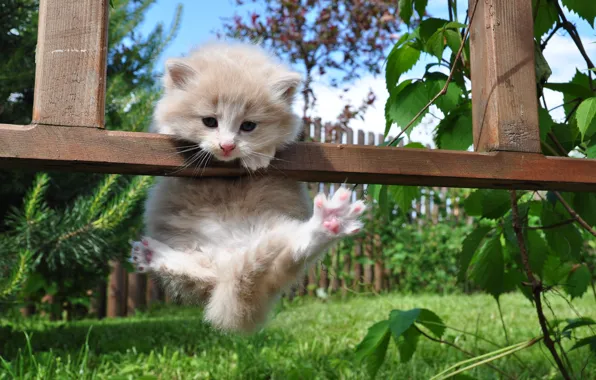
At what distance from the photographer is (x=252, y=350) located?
3.38 meters

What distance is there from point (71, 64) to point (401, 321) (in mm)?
1246

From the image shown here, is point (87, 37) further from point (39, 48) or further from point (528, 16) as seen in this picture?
point (528, 16)

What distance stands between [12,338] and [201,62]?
3232 millimetres

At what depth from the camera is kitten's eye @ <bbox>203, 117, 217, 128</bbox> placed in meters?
1.34

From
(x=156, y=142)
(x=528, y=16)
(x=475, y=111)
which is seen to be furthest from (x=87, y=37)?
(x=528, y=16)

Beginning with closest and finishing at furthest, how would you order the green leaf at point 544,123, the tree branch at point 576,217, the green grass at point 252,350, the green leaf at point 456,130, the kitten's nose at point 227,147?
1. the kitten's nose at point 227,147
2. the green leaf at point 544,123
3. the green leaf at point 456,130
4. the tree branch at point 576,217
5. the green grass at point 252,350

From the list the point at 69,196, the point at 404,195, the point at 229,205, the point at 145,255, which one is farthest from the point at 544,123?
the point at 69,196

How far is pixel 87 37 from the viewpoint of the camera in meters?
1.27

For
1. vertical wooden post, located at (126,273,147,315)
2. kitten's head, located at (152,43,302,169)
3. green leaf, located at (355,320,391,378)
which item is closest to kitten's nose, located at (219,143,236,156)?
kitten's head, located at (152,43,302,169)

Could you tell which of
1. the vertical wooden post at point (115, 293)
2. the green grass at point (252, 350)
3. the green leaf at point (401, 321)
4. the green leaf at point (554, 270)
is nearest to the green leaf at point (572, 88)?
the green leaf at point (401, 321)

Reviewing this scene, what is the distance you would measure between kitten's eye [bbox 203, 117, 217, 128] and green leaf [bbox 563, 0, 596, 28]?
1052 mm

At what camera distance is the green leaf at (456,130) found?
5.76ft

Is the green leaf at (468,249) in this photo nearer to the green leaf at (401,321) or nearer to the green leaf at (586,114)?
the green leaf at (401,321)

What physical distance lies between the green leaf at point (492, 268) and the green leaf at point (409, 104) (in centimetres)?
65
